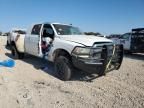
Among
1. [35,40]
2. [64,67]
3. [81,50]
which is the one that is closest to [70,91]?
[64,67]

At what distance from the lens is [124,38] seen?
14.1 meters

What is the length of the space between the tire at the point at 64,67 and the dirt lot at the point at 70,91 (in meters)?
0.20

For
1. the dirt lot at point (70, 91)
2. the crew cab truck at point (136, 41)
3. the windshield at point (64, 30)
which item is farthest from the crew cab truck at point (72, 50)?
the crew cab truck at point (136, 41)

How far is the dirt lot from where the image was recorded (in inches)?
168

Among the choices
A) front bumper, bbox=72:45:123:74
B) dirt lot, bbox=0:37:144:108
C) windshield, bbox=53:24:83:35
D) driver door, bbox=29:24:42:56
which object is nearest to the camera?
dirt lot, bbox=0:37:144:108

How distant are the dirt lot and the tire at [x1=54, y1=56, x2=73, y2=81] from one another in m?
0.20

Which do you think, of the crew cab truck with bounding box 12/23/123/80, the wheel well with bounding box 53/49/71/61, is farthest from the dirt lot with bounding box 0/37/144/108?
the wheel well with bounding box 53/49/71/61

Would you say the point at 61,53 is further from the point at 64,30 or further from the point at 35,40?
the point at 35,40

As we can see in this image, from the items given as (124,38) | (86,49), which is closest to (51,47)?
(86,49)

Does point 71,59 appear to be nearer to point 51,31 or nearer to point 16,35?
point 51,31

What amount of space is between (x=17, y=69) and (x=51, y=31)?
2139mm

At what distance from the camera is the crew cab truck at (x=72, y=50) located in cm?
530

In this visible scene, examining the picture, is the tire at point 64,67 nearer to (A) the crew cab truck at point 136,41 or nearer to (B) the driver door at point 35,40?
(B) the driver door at point 35,40

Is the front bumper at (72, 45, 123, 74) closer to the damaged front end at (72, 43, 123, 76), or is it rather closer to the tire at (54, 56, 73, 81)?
the damaged front end at (72, 43, 123, 76)
